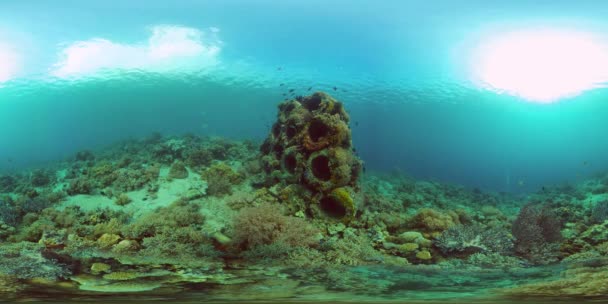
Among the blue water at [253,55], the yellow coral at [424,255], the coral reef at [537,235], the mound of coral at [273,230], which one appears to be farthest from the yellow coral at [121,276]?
the blue water at [253,55]

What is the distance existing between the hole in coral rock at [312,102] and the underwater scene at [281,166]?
39 mm

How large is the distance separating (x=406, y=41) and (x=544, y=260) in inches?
493

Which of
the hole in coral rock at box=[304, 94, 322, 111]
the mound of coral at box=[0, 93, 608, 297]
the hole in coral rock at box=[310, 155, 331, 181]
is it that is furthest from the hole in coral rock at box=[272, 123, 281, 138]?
the hole in coral rock at box=[310, 155, 331, 181]

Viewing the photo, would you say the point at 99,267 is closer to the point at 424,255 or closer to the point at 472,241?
the point at 424,255

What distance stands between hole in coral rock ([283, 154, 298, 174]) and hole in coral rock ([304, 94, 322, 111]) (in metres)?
1.91

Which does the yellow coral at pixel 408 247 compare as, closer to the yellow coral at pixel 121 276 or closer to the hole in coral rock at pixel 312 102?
the hole in coral rock at pixel 312 102

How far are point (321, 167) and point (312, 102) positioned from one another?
8.62 ft

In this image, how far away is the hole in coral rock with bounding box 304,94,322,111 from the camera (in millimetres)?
12156

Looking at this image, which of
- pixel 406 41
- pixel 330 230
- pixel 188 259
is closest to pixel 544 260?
pixel 330 230

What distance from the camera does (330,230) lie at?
9.64 metres

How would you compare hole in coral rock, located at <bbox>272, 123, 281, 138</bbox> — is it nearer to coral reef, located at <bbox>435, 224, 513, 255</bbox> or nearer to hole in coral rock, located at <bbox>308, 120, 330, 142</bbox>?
hole in coral rock, located at <bbox>308, 120, 330, 142</bbox>

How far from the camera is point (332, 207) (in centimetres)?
1071

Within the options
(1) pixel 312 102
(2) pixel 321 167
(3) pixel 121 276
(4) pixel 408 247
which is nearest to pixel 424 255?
(4) pixel 408 247

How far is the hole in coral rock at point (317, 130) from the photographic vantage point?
36.2 feet
